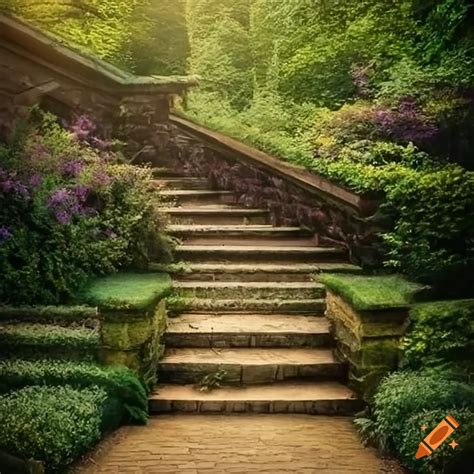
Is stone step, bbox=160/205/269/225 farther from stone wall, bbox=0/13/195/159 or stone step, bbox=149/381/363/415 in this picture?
stone step, bbox=149/381/363/415

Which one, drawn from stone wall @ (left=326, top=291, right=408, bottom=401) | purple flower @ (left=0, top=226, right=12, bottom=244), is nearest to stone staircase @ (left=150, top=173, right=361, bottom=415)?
stone wall @ (left=326, top=291, right=408, bottom=401)

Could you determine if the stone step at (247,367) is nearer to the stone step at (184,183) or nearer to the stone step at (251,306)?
the stone step at (251,306)

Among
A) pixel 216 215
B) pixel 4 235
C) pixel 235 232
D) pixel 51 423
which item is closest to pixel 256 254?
pixel 235 232

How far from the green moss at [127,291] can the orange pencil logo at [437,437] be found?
2461 mm

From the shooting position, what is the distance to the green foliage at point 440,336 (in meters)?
4.95

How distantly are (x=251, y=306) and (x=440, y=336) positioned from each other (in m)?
2.34

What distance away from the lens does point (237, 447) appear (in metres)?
4.66

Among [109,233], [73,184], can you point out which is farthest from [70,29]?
[109,233]

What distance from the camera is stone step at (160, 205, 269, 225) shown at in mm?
8586

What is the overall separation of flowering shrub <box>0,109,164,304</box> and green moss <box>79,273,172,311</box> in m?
0.18

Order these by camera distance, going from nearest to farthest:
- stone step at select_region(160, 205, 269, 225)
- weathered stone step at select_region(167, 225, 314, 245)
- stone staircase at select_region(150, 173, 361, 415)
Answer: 1. stone staircase at select_region(150, 173, 361, 415)
2. weathered stone step at select_region(167, 225, 314, 245)
3. stone step at select_region(160, 205, 269, 225)

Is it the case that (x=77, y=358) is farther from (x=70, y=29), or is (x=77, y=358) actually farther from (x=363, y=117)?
(x=70, y=29)

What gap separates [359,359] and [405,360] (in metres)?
0.40

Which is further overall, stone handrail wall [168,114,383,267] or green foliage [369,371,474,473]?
stone handrail wall [168,114,383,267]
